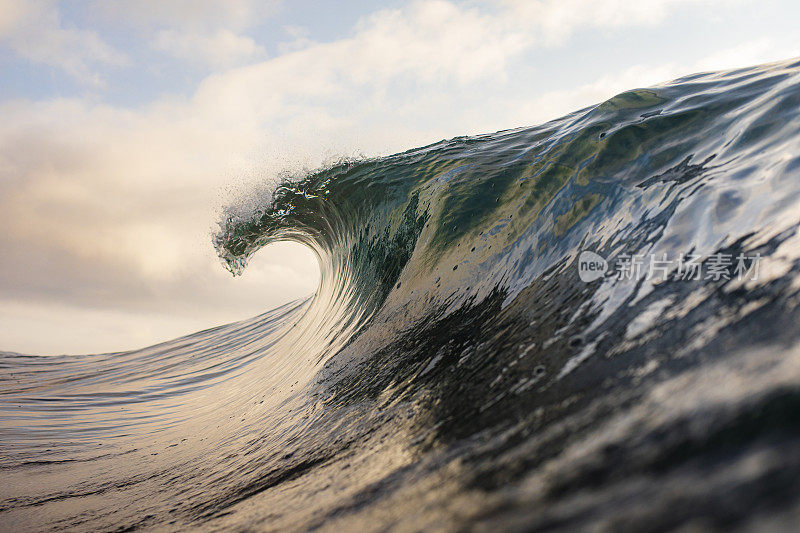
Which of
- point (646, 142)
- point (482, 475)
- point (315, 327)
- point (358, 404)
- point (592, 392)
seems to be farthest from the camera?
point (315, 327)

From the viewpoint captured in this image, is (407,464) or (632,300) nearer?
(407,464)

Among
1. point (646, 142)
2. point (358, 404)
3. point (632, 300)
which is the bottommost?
point (632, 300)

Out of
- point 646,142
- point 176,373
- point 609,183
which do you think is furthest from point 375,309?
point 176,373

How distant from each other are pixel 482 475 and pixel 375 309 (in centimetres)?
340

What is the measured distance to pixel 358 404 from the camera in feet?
9.43

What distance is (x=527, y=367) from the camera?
1991 millimetres

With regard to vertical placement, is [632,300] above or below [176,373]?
below

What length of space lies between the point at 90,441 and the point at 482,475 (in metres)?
4.80

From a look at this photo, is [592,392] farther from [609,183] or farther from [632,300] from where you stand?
[609,183]

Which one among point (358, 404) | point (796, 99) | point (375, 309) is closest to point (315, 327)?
point (375, 309)

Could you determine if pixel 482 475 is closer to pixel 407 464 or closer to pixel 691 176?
pixel 407 464

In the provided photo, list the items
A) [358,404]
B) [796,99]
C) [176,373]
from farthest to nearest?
[176,373] → [796,99] → [358,404]

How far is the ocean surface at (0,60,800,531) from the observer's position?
1032 millimetres

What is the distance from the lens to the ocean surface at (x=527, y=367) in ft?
3.39
